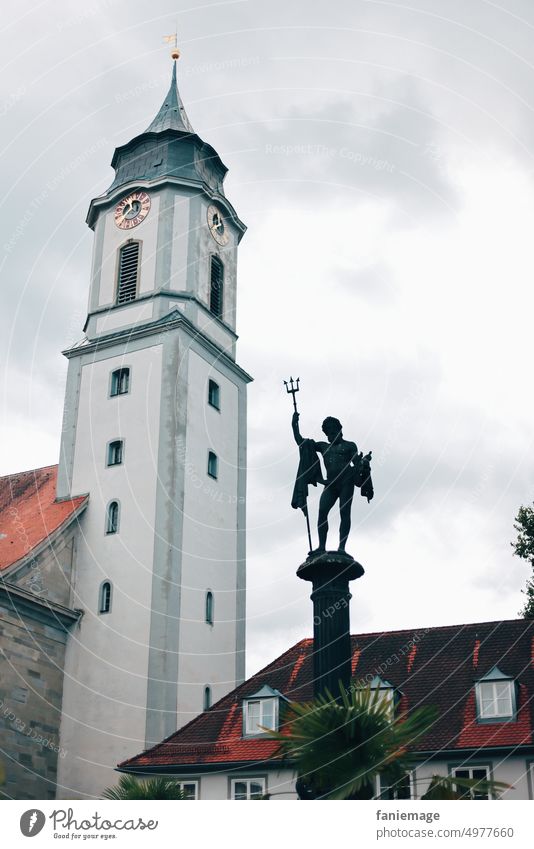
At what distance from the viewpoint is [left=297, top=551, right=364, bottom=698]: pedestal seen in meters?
14.5

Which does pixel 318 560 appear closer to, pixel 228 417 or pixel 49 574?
pixel 49 574

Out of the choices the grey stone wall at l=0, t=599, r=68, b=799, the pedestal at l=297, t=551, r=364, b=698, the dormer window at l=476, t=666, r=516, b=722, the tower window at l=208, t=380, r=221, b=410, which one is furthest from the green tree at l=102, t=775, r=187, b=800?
the tower window at l=208, t=380, r=221, b=410

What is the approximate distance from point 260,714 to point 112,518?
10.8 metres

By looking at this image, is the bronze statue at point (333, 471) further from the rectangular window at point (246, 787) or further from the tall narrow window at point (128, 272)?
the tall narrow window at point (128, 272)

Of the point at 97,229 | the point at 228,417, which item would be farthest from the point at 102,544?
the point at 97,229

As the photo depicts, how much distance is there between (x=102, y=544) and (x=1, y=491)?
25.9 feet

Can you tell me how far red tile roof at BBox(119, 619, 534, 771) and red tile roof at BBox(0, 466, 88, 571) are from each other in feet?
28.5

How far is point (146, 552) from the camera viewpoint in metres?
34.2

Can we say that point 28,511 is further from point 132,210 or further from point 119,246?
point 132,210

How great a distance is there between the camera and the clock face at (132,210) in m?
41.2

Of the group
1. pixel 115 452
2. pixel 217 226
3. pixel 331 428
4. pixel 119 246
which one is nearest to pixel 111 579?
pixel 115 452

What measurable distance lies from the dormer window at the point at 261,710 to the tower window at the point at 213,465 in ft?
37.1

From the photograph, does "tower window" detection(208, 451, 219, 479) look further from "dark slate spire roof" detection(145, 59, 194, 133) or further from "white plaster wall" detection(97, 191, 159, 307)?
"dark slate spire roof" detection(145, 59, 194, 133)
